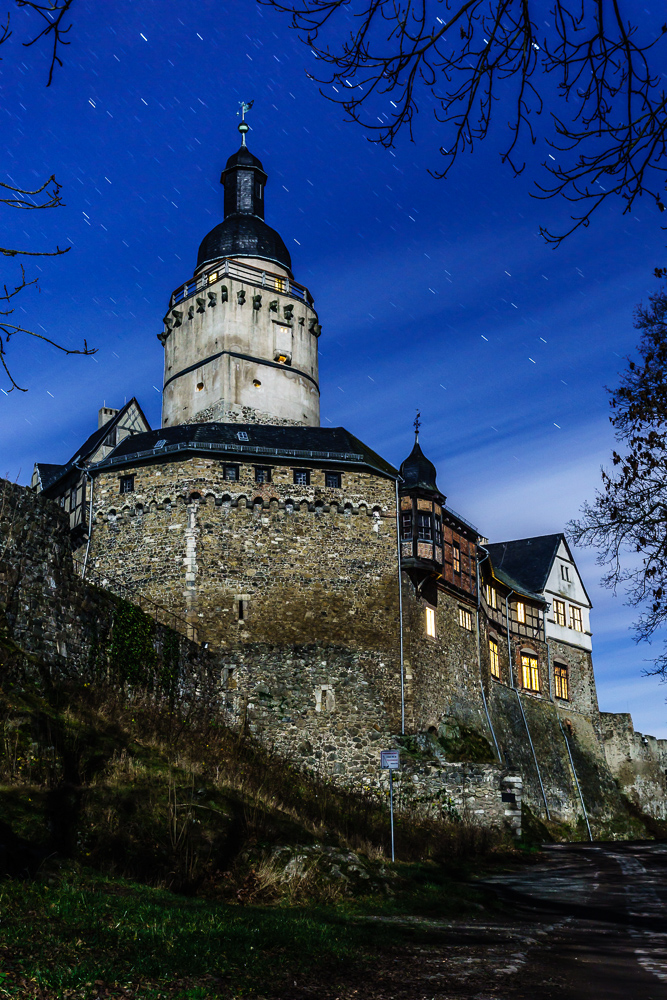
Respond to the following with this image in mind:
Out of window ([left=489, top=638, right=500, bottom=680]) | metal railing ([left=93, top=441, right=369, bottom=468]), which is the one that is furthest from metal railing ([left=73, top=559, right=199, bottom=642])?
window ([left=489, top=638, right=500, bottom=680])

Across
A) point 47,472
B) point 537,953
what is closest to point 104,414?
point 47,472

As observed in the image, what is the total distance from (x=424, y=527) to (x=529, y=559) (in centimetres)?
1870

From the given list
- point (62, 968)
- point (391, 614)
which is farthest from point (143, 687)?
point (62, 968)

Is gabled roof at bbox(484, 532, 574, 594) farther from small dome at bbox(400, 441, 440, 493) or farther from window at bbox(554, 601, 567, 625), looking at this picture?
small dome at bbox(400, 441, 440, 493)

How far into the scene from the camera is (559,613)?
46438 millimetres

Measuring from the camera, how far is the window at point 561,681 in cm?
4438

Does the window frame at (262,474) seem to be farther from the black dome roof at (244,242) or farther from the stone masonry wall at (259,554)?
the black dome roof at (244,242)

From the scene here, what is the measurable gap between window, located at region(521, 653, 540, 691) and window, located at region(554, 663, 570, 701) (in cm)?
182

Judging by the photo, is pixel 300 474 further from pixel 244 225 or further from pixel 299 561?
pixel 244 225

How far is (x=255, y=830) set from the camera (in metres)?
14.0

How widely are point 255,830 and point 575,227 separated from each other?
11246 millimetres

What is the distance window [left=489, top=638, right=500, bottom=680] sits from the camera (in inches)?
1518

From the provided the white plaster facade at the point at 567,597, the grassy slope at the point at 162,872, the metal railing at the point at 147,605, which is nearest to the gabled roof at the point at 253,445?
the metal railing at the point at 147,605

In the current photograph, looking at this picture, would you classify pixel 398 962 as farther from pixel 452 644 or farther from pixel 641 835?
pixel 641 835
